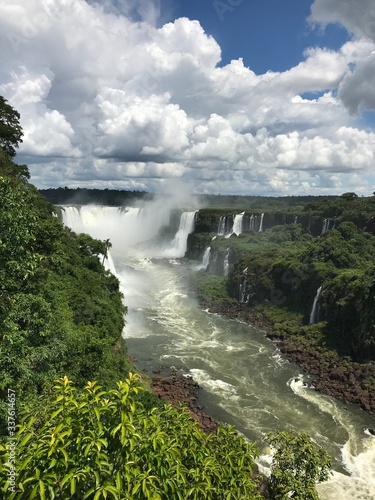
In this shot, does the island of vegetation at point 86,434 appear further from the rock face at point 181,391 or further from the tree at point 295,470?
the rock face at point 181,391

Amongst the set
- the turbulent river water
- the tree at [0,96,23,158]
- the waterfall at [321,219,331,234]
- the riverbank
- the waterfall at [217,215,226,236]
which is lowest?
the turbulent river water

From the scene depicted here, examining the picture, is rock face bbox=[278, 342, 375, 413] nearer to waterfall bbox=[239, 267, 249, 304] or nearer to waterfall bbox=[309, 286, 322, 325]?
Answer: waterfall bbox=[309, 286, 322, 325]

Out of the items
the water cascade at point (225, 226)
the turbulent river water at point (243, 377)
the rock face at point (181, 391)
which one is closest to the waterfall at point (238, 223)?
the water cascade at point (225, 226)

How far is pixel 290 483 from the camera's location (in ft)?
33.3

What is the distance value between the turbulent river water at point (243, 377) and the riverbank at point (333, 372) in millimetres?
865

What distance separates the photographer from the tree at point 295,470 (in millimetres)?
10094

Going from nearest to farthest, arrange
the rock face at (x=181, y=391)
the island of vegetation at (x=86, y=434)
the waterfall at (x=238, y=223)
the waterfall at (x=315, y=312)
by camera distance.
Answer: the island of vegetation at (x=86, y=434), the rock face at (x=181, y=391), the waterfall at (x=315, y=312), the waterfall at (x=238, y=223)

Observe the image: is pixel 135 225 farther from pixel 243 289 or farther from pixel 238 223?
pixel 243 289

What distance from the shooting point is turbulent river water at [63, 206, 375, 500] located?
21312 mm

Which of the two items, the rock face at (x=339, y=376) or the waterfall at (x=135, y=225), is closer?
the rock face at (x=339, y=376)

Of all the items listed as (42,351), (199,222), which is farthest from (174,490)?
(199,222)

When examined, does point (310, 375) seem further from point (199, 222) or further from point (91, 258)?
point (199, 222)

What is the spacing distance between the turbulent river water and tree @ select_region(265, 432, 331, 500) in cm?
937

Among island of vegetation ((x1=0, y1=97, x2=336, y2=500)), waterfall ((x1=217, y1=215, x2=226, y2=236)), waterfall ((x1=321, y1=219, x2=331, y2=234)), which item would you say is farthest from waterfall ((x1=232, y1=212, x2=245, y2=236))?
island of vegetation ((x1=0, y1=97, x2=336, y2=500))
